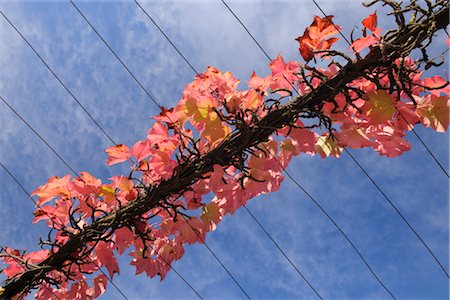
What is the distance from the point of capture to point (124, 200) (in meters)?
2.65

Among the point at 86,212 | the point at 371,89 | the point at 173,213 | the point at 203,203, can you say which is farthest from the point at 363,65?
the point at 86,212

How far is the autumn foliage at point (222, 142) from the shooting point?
2.15 m

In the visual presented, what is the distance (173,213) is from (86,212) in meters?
0.49

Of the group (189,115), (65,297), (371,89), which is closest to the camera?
(371,89)

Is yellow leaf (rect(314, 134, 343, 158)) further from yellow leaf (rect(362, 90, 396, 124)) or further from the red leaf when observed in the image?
the red leaf

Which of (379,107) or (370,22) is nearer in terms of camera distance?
(370,22)

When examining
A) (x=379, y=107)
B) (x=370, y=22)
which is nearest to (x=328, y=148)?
(x=379, y=107)

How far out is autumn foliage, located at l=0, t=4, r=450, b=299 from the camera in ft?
7.06

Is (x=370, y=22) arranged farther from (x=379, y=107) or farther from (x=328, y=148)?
(x=328, y=148)

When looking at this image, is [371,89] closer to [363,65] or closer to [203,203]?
[363,65]

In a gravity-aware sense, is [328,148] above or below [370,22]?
below

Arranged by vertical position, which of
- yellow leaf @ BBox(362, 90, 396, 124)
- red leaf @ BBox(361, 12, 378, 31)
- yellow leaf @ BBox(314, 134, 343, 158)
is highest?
red leaf @ BBox(361, 12, 378, 31)

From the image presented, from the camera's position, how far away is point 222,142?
7.52 feet

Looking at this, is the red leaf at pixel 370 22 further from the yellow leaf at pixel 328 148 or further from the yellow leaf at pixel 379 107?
the yellow leaf at pixel 328 148
